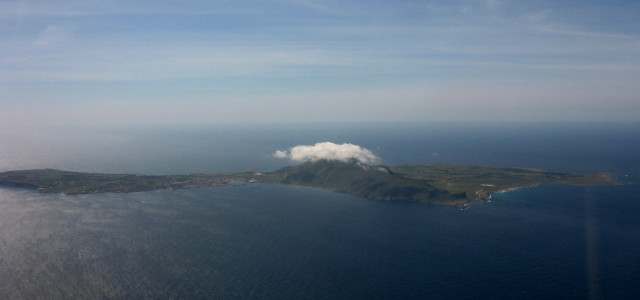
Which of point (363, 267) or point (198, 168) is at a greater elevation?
point (198, 168)

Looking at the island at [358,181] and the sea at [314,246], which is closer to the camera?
the sea at [314,246]

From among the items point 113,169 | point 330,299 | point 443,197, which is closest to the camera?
point 330,299

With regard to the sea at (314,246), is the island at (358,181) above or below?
above

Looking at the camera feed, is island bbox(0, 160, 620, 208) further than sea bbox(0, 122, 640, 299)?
Yes

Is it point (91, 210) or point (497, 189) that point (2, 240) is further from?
point (497, 189)

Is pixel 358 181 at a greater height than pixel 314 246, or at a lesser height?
greater

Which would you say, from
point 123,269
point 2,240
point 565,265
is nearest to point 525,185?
point 565,265

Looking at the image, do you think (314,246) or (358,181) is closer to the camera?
(314,246)

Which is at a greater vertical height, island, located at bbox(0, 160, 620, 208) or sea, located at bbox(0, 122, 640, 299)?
island, located at bbox(0, 160, 620, 208)
